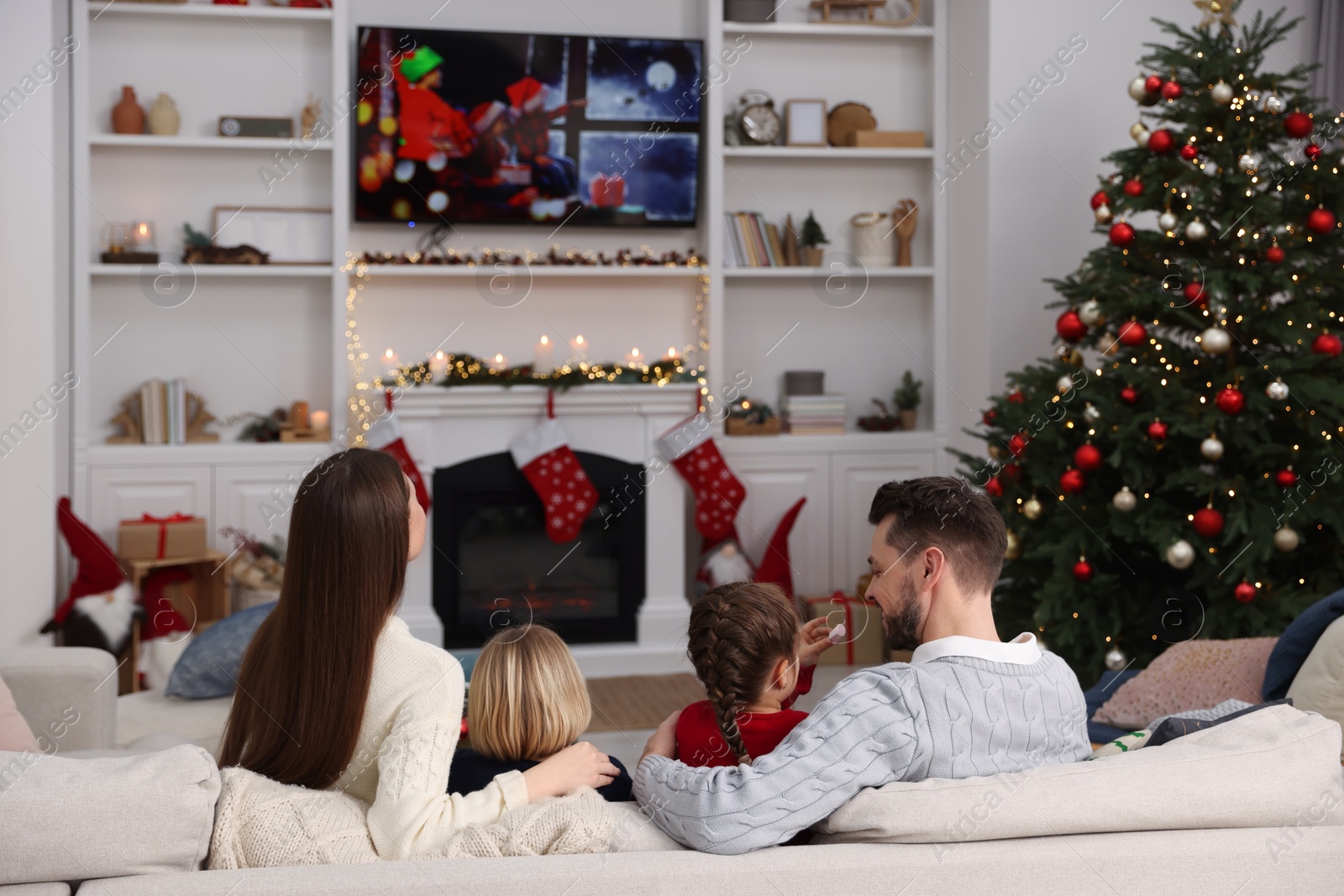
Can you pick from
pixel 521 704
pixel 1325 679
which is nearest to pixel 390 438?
pixel 521 704

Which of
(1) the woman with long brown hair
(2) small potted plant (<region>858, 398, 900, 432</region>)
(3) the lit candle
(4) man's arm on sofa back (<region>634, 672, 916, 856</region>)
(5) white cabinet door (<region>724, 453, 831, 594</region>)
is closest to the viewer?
(4) man's arm on sofa back (<region>634, 672, 916, 856</region>)

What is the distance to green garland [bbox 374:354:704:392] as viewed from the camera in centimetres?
445

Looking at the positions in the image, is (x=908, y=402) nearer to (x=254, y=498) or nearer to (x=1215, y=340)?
(x=1215, y=340)

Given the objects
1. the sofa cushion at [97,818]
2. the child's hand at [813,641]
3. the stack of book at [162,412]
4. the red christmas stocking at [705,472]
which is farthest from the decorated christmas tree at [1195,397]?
the stack of book at [162,412]

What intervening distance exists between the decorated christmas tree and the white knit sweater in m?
2.30

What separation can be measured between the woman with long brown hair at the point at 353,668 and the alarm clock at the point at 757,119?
145 inches

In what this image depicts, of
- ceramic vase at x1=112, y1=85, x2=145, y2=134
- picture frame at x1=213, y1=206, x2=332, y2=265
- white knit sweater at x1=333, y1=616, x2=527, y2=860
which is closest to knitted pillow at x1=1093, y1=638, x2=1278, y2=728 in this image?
white knit sweater at x1=333, y1=616, x2=527, y2=860

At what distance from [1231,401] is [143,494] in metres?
3.77

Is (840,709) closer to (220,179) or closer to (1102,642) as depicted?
(1102,642)

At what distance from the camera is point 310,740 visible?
144 centimetres

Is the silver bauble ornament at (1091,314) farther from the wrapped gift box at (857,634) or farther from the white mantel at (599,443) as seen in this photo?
the white mantel at (599,443)

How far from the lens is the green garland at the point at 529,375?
4453 millimetres

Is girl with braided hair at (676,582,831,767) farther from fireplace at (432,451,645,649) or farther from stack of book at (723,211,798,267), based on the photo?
stack of book at (723,211,798,267)

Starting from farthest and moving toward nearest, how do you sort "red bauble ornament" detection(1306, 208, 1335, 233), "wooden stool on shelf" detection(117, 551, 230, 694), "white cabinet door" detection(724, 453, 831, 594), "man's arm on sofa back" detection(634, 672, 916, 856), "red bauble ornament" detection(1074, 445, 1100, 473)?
"white cabinet door" detection(724, 453, 831, 594)
"wooden stool on shelf" detection(117, 551, 230, 694)
"red bauble ornament" detection(1074, 445, 1100, 473)
"red bauble ornament" detection(1306, 208, 1335, 233)
"man's arm on sofa back" detection(634, 672, 916, 856)
